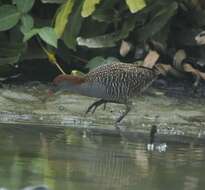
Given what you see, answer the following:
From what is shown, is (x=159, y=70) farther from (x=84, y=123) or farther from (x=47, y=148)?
(x=47, y=148)

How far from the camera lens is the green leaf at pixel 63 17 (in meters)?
8.49

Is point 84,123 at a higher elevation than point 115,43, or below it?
below

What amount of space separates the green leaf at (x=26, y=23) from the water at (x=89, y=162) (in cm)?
187

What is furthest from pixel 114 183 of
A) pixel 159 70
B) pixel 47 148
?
pixel 159 70

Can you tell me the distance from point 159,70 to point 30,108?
5.32ft

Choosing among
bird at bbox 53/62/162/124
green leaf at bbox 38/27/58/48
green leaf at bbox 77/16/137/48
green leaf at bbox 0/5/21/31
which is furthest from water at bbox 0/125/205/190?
green leaf at bbox 0/5/21/31

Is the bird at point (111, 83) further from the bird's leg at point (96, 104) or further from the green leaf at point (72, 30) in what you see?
the green leaf at point (72, 30)

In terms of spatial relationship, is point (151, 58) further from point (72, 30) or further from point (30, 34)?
point (30, 34)

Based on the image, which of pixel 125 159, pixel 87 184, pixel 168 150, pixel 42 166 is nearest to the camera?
pixel 87 184

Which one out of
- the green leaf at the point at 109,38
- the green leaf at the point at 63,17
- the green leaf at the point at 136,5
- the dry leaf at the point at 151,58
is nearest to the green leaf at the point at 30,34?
the green leaf at the point at 63,17

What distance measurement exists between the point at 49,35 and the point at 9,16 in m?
0.54

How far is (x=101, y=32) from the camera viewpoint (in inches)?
354

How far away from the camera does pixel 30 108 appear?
7.92m

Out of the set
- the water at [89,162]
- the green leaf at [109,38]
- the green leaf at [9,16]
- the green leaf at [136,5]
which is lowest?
the water at [89,162]
